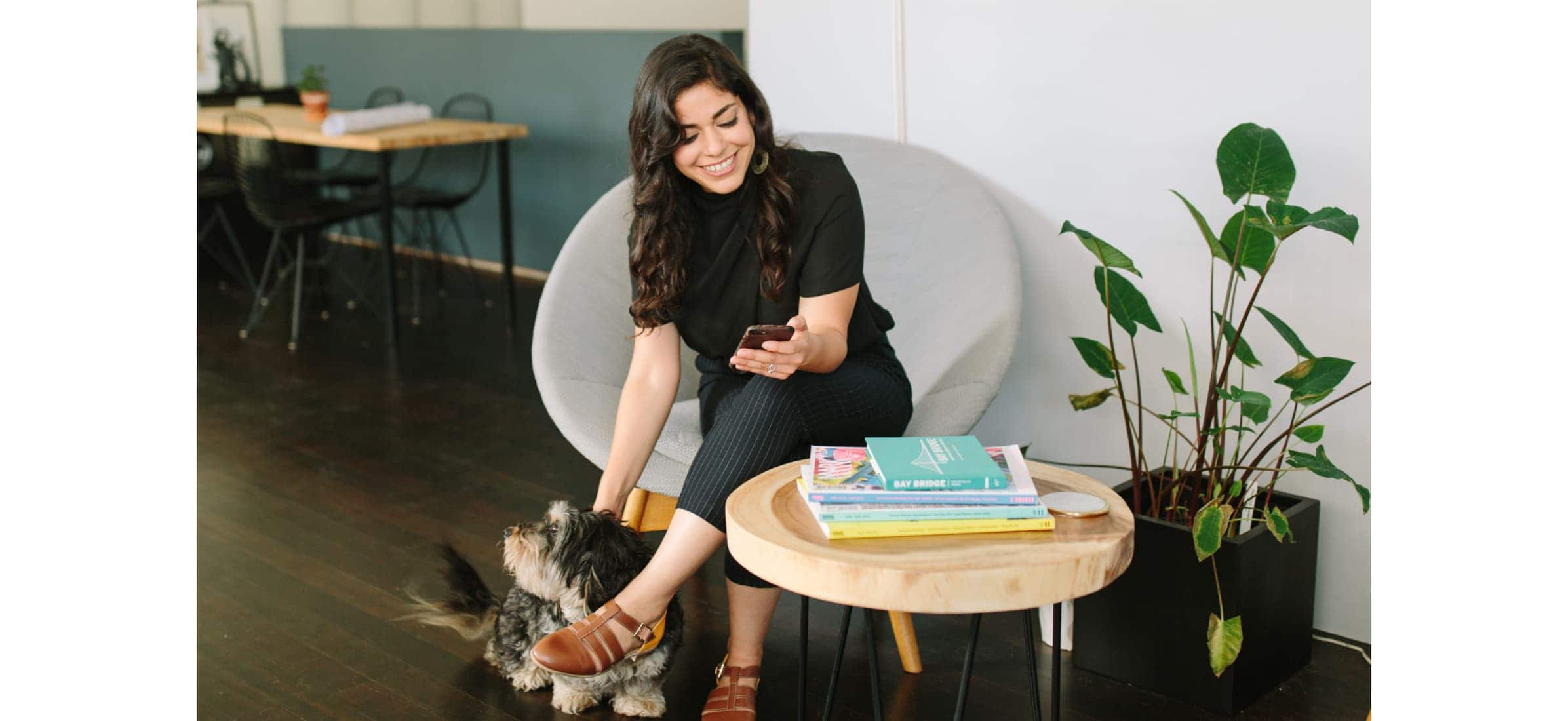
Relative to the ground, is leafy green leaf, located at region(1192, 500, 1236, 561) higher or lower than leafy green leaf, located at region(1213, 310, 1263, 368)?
lower

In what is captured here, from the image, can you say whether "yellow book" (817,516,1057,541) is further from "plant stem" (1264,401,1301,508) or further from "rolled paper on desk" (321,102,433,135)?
"rolled paper on desk" (321,102,433,135)

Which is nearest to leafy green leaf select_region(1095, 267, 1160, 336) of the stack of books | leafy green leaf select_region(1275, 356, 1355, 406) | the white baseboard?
leafy green leaf select_region(1275, 356, 1355, 406)

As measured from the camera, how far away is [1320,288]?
2.26 m

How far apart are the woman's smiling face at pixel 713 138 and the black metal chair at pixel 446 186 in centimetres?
357

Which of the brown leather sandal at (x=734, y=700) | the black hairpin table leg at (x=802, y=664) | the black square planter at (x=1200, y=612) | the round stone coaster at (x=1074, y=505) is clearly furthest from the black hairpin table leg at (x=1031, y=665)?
the brown leather sandal at (x=734, y=700)

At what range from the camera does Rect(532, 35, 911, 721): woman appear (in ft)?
6.41

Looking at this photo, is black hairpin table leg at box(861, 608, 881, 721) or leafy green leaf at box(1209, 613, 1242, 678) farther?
leafy green leaf at box(1209, 613, 1242, 678)

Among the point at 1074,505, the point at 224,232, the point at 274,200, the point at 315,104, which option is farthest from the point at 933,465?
the point at 224,232

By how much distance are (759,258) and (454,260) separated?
480cm

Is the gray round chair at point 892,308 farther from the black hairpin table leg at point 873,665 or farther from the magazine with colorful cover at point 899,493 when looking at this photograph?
the magazine with colorful cover at point 899,493

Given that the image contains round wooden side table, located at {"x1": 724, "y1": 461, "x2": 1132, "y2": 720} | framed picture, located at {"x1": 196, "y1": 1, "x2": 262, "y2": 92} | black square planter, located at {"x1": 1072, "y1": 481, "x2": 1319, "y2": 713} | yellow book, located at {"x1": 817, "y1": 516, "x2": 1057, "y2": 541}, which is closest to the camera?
round wooden side table, located at {"x1": 724, "y1": 461, "x2": 1132, "y2": 720}

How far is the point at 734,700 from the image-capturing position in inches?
82.9
